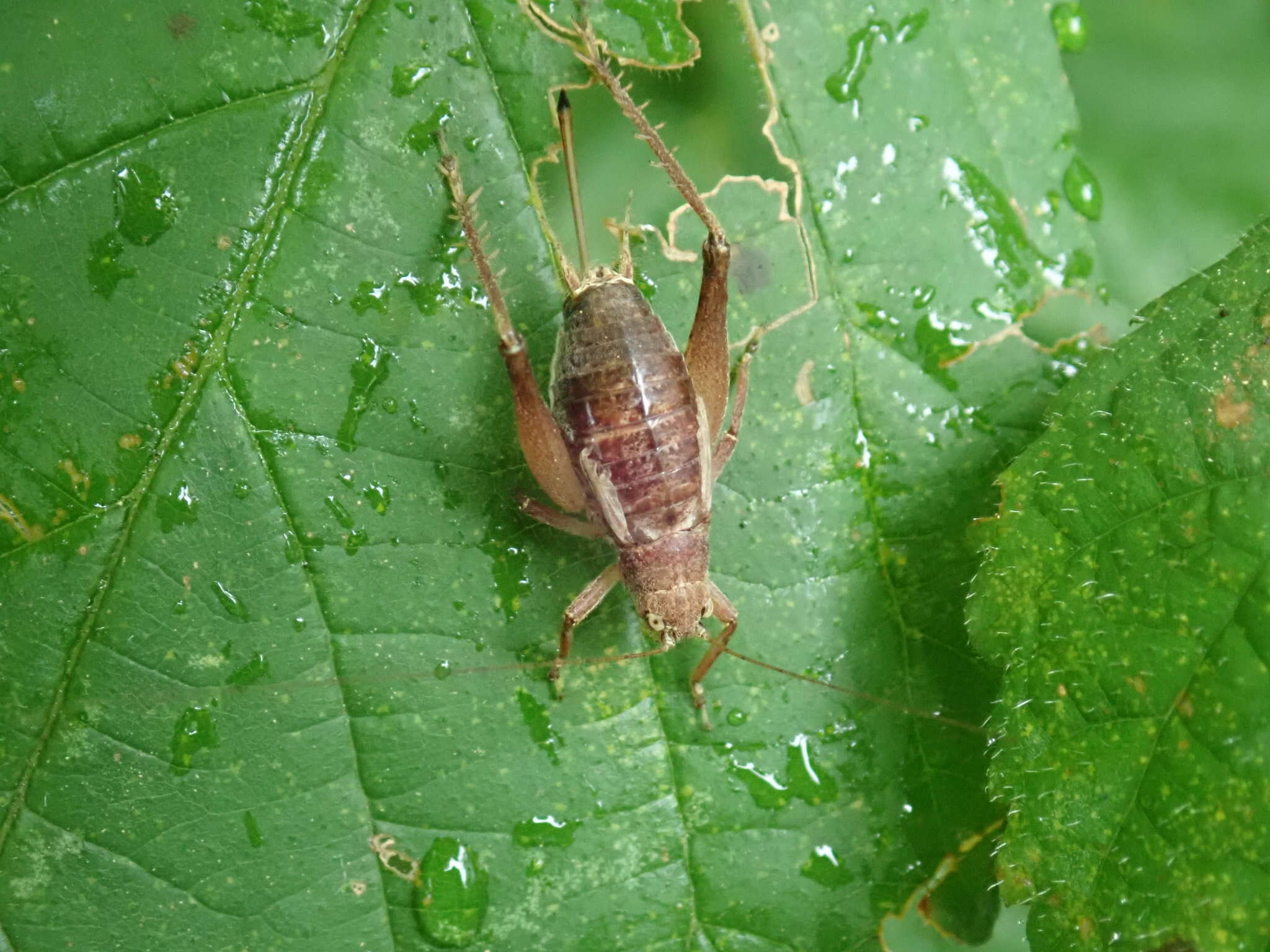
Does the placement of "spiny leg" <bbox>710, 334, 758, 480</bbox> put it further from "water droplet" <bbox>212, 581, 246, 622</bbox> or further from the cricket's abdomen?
"water droplet" <bbox>212, 581, 246, 622</bbox>

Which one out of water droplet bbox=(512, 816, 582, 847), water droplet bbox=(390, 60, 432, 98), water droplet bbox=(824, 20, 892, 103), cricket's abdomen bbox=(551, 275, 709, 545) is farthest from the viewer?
water droplet bbox=(512, 816, 582, 847)

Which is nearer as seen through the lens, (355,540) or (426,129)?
(426,129)

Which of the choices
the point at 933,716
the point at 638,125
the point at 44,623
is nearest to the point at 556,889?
the point at 933,716

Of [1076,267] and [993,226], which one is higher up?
[993,226]

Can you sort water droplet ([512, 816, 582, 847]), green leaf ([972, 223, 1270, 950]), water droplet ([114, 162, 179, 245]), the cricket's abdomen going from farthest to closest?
water droplet ([512, 816, 582, 847]) → the cricket's abdomen → water droplet ([114, 162, 179, 245]) → green leaf ([972, 223, 1270, 950])

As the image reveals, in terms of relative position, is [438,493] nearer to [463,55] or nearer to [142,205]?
[142,205]

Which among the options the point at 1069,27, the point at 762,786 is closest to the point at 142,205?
the point at 762,786

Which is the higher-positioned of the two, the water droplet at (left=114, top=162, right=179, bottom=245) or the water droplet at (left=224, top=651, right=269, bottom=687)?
the water droplet at (left=114, top=162, right=179, bottom=245)

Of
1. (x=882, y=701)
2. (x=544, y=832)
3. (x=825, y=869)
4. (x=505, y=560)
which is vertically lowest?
(x=825, y=869)

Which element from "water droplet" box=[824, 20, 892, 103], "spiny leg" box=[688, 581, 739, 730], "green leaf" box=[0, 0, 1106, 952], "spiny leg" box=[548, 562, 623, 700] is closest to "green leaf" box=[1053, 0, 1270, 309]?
"green leaf" box=[0, 0, 1106, 952]
